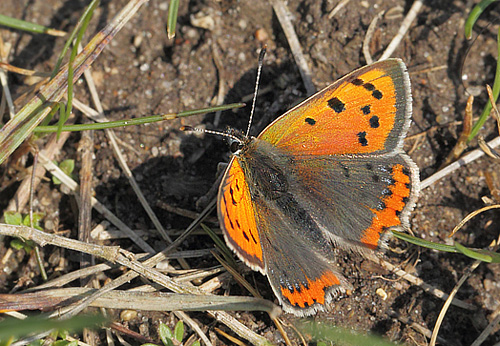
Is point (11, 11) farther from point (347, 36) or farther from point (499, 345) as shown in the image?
point (499, 345)

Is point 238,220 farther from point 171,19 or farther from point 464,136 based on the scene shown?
point 464,136

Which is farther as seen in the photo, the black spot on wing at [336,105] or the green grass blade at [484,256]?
the black spot on wing at [336,105]

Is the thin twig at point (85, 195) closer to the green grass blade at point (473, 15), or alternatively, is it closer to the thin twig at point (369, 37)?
the thin twig at point (369, 37)

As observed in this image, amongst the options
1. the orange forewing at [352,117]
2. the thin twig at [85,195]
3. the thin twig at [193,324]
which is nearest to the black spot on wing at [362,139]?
the orange forewing at [352,117]

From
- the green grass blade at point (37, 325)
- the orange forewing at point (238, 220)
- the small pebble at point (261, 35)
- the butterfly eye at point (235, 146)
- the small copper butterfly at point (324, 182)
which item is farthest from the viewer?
the small pebble at point (261, 35)

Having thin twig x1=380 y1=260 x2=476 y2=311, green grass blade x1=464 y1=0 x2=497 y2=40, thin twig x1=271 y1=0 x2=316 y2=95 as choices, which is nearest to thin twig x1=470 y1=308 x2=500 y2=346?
thin twig x1=380 y1=260 x2=476 y2=311
